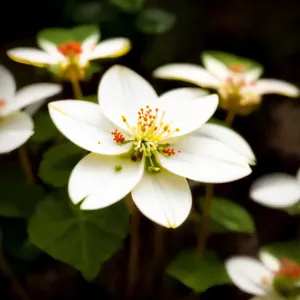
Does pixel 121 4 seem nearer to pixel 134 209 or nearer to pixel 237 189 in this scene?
pixel 134 209

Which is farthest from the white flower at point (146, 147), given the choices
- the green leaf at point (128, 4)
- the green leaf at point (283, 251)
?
the green leaf at point (128, 4)

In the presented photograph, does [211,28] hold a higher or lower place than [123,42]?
lower

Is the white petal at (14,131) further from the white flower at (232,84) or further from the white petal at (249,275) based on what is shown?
the white petal at (249,275)

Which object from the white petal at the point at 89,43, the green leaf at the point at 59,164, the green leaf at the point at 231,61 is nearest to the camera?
the green leaf at the point at 59,164

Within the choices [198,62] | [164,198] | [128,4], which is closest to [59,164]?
[164,198]

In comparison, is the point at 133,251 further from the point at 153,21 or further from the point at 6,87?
the point at 153,21

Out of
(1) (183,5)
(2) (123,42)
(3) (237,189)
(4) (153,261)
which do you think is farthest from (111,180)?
(1) (183,5)

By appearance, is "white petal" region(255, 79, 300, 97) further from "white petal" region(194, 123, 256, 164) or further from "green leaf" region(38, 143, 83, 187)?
"green leaf" region(38, 143, 83, 187)
